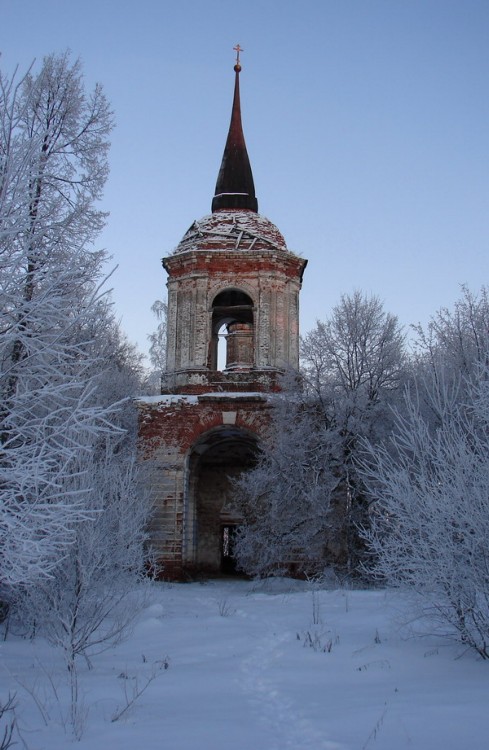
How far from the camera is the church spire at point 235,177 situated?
2022cm

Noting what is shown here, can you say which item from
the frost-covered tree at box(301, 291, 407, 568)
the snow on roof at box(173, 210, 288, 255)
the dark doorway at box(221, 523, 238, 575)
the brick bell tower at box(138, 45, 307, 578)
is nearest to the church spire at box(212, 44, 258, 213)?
the brick bell tower at box(138, 45, 307, 578)

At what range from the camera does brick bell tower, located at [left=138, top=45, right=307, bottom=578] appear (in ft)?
55.9

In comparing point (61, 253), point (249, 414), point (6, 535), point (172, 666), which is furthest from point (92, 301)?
point (249, 414)

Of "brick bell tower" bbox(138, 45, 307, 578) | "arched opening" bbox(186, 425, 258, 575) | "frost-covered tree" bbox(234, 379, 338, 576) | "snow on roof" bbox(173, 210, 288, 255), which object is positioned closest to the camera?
"frost-covered tree" bbox(234, 379, 338, 576)

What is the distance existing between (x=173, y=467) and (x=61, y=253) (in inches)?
390

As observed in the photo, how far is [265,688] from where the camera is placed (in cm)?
596

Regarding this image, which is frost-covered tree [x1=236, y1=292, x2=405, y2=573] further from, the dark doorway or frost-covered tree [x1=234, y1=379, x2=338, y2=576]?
the dark doorway

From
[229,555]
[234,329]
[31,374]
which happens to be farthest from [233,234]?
[31,374]

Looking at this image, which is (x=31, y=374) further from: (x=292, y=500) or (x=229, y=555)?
(x=229, y=555)

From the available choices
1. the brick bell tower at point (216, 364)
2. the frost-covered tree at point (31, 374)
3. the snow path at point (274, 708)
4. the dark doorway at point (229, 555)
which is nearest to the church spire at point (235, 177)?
the brick bell tower at point (216, 364)

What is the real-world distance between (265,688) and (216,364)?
13.0 meters

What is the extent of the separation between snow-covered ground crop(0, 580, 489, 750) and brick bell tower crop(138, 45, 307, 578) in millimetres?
7134

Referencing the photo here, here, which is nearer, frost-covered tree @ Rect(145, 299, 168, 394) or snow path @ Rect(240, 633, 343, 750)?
snow path @ Rect(240, 633, 343, 750)

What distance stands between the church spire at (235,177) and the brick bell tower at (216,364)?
0.11 feet
